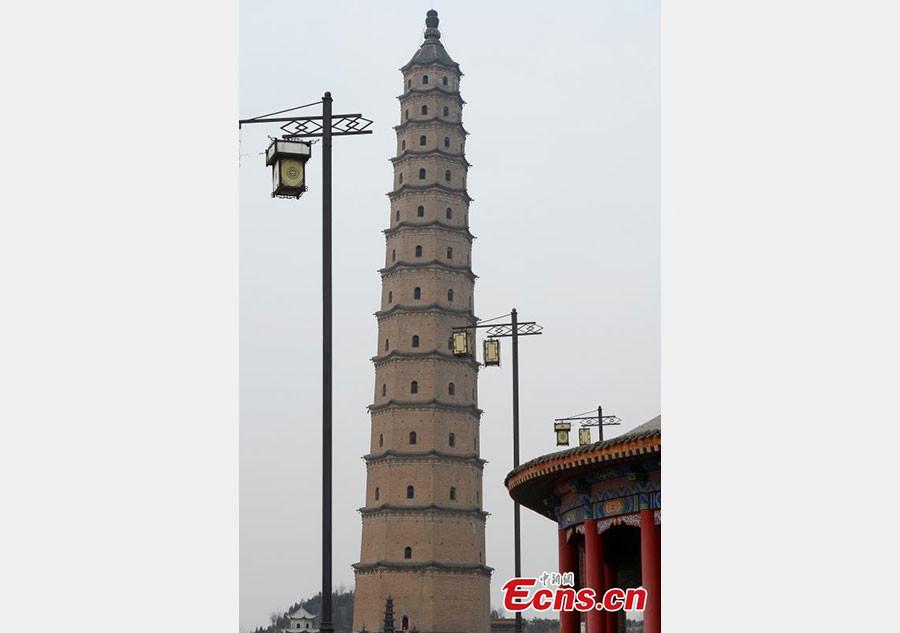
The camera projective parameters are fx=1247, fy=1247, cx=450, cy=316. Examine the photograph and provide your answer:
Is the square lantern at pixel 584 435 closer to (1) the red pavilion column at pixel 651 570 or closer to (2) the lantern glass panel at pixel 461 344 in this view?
(2) the lantern glass panel at pixel 461 344

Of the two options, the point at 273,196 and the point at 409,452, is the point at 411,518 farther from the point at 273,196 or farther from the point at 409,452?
the point at 273,196

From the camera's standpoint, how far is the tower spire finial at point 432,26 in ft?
246

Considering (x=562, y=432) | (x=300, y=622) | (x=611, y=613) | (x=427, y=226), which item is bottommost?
(x=300, y=622)

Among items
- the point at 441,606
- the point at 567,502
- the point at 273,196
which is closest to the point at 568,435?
the point at 567,502

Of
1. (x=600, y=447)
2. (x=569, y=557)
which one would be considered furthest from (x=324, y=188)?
(x=569, y=557)

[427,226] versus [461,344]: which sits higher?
[427,226]

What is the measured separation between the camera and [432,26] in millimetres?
76000

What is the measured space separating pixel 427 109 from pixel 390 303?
11785mm

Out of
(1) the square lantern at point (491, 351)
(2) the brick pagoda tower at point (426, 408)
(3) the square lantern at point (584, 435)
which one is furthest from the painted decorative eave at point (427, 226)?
(1) the square lantern at point (491, 351)

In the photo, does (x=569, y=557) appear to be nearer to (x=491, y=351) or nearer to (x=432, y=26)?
(x=491, y=351)

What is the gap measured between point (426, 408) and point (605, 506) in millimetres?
46837

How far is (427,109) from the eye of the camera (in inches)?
2820

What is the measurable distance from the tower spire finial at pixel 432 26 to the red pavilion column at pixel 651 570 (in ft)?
198

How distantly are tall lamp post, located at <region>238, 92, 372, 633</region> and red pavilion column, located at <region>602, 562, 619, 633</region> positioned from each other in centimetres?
965
